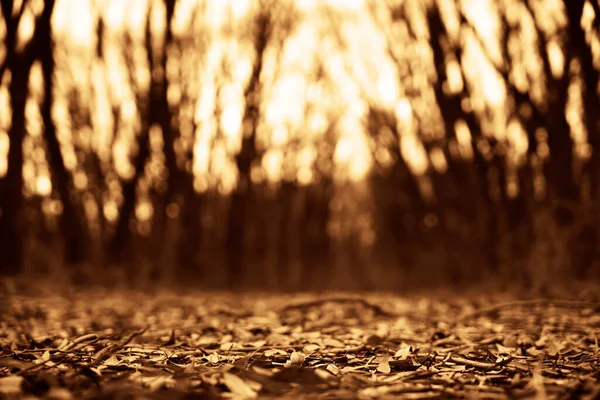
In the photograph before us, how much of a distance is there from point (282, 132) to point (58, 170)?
7187 millimetres

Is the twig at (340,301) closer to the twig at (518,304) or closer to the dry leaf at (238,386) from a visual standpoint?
the twig at (518,304)

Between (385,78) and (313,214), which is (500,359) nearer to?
(385,78)

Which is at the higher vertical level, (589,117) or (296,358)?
(589,117)

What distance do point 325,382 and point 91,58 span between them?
9.64 metres

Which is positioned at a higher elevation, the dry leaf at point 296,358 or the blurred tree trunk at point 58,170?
the blurred tree trunk at point 58,170

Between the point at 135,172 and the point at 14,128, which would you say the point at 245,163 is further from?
the point at 14,128

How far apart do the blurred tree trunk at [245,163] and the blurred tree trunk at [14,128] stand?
5.55 metres

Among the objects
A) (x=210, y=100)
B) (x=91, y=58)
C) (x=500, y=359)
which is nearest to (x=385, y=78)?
(x=210, y=100)

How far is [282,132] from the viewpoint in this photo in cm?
1548

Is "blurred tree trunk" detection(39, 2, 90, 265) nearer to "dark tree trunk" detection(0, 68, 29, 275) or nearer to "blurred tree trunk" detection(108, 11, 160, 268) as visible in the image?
"dark tree trunk" detection(0, 68, 29, 275)

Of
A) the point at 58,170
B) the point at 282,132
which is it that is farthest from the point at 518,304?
the point at 282,132

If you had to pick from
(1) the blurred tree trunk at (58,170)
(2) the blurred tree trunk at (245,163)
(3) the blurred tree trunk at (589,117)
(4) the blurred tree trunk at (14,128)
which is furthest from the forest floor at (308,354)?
(2) the blurred tree trunk at (245,163)

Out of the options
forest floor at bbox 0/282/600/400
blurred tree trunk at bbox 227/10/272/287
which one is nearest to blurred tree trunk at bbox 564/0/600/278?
forest floor at bbox 0/282/600/400

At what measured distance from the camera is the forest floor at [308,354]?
2371mm
